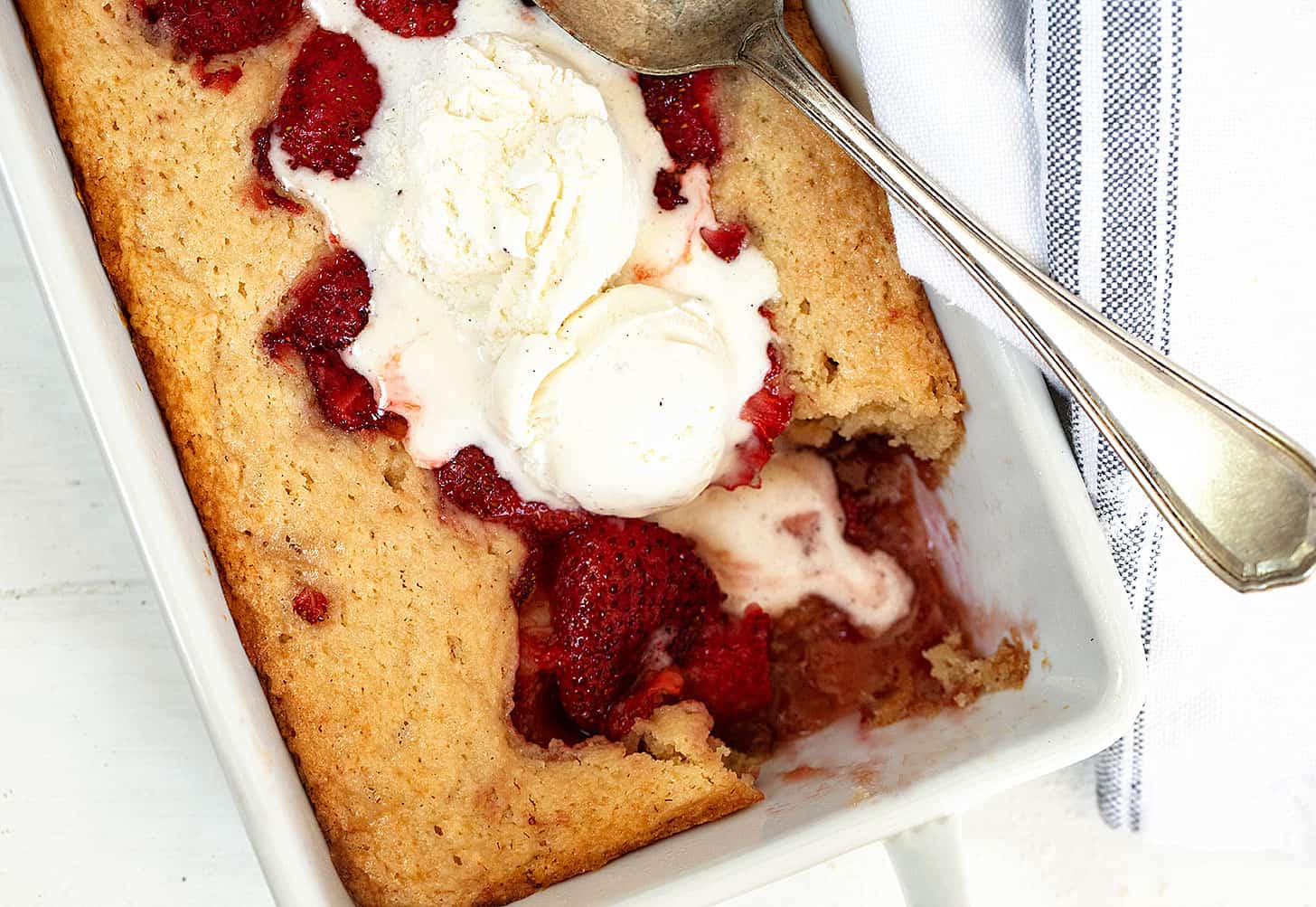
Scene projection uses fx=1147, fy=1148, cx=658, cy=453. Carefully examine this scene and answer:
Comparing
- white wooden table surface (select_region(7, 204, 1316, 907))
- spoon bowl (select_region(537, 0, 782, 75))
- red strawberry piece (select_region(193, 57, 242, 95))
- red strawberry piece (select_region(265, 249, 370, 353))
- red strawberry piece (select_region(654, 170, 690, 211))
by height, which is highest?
spoon bowl (select_region(537, 0, 782, 75))

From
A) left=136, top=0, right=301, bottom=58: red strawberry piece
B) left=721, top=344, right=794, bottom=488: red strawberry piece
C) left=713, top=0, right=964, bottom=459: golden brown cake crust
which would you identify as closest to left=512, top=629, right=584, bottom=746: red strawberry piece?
left=721, top=344, right=794, bottom=488: red strawberry piece

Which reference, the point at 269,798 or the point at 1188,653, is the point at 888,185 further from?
the point at 269,798

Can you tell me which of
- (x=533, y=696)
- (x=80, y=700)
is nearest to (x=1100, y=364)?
(x=533, y=696)

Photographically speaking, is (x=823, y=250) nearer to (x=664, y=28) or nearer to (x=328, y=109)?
(x=664, y=28)

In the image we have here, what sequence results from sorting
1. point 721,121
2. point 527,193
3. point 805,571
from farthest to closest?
point 805,571, point 721,121, point 527,193

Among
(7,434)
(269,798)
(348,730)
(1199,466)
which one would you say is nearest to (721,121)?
(1199,466)

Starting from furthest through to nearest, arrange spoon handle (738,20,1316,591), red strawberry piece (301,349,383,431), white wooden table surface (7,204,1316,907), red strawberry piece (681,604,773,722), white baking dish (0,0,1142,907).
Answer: white wooden table surface (7,204,1316,907) → red strawberry piece (681,604,773,722) → red strawberry piece (301,349,383,431) → white baking dish (0,0,1142,907) → spoon handle (738,20,1316,591)

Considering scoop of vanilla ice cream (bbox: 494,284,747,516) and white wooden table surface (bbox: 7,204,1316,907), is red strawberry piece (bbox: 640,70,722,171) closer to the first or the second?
scoop of vanilla ice cream (bbox: 494,284,747,516)
